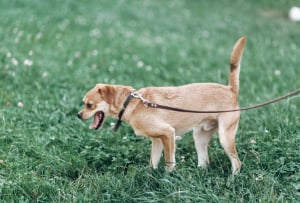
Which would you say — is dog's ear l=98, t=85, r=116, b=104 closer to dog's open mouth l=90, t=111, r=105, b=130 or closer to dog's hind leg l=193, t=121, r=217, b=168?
dog's open mouth l=90, t=111, r=105, b=130

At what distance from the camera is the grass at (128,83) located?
489 cm

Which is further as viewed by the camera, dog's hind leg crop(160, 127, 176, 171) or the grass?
dog's hind leg crop(160, 127, 176, 171)

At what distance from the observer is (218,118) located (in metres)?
5.52

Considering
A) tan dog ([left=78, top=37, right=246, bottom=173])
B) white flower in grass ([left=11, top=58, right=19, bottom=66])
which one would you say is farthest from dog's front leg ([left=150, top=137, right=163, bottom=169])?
white flower in grass ([left=11, top=58, right=19, bottom=66])

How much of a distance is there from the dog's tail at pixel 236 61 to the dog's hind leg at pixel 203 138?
46 cm

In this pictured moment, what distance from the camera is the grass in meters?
4.89

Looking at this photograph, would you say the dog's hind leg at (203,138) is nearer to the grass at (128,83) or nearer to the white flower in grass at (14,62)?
the grass at (128,83)

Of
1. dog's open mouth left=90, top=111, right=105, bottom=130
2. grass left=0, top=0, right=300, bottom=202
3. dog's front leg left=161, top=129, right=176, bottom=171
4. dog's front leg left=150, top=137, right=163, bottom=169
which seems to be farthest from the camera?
dog's front leg left=150, top=137, right=163, bottom=169

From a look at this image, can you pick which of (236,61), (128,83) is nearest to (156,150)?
(236,61)

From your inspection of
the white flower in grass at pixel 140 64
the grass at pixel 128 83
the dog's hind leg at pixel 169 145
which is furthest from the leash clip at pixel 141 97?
the white flower in grass at pixel 140 64

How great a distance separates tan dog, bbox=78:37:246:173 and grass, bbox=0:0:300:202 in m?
0.24

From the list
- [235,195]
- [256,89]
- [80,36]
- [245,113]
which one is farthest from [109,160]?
[80,36]

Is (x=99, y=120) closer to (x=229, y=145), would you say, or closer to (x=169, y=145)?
(x=169, y=145)

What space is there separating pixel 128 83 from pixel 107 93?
328 cm
